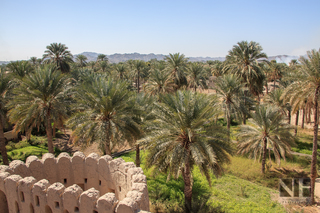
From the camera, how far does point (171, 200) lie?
13.5 metres

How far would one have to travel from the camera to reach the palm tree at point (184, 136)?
10.2 m

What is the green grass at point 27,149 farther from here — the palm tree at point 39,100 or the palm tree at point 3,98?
the palm tree at point 39,100

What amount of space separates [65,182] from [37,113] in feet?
18.4

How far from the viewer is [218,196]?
14492 mm

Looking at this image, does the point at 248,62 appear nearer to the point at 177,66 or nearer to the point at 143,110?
the point at 177,66

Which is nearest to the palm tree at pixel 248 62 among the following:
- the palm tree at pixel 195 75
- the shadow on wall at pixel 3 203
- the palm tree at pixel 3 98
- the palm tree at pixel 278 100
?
the palm tree at pixel 278 100

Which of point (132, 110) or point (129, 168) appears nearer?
point (129, 168)

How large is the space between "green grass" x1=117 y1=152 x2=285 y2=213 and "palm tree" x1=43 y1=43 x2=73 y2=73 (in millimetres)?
24273

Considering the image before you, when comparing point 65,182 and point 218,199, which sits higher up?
point 65,182

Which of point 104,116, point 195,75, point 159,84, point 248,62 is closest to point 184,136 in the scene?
point 104,116

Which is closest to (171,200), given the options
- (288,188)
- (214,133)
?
(214,133)

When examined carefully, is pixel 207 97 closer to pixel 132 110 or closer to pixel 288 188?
pixel 132 110

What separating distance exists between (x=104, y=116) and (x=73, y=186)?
5.24 metres

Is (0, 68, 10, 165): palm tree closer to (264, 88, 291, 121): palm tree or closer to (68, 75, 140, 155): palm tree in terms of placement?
(68, 75, 140, 155): palm tree
